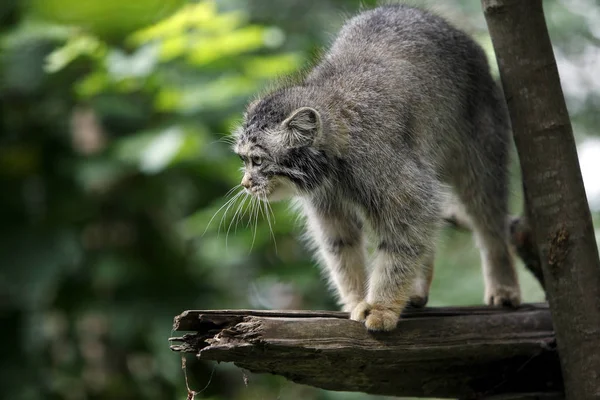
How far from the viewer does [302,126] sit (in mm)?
3885

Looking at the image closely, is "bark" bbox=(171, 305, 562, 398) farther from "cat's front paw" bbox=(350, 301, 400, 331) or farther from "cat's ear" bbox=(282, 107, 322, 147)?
"cat's ear" bbox=(282, 107, 322, 147)

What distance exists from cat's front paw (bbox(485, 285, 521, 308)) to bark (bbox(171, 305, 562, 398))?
0.11 meters

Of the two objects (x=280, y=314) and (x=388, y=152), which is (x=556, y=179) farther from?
(x=280, y=314)

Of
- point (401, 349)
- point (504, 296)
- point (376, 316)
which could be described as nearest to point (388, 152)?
point (376, 316)

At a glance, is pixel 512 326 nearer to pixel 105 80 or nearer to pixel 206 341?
pixel 206 341

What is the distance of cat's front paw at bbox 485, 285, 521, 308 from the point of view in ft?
14.9

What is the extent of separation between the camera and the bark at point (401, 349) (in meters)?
3.34

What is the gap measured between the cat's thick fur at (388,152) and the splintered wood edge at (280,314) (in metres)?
0.13

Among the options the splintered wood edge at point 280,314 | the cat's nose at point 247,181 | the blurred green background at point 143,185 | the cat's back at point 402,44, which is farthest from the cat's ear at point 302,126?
the blurred green background at point 143,185

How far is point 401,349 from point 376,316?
210mm

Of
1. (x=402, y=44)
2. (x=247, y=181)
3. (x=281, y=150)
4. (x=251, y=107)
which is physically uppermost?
(x=402, y=44)

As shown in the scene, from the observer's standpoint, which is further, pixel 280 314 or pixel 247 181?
pixel 247 181

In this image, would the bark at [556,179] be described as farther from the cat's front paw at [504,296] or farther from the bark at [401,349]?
the cat's front paw at [504,296]

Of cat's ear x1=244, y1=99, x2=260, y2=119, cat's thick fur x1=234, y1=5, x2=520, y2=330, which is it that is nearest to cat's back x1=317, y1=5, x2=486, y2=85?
cat's thick fur x1=234, y1=5, x2=520, y2=330
